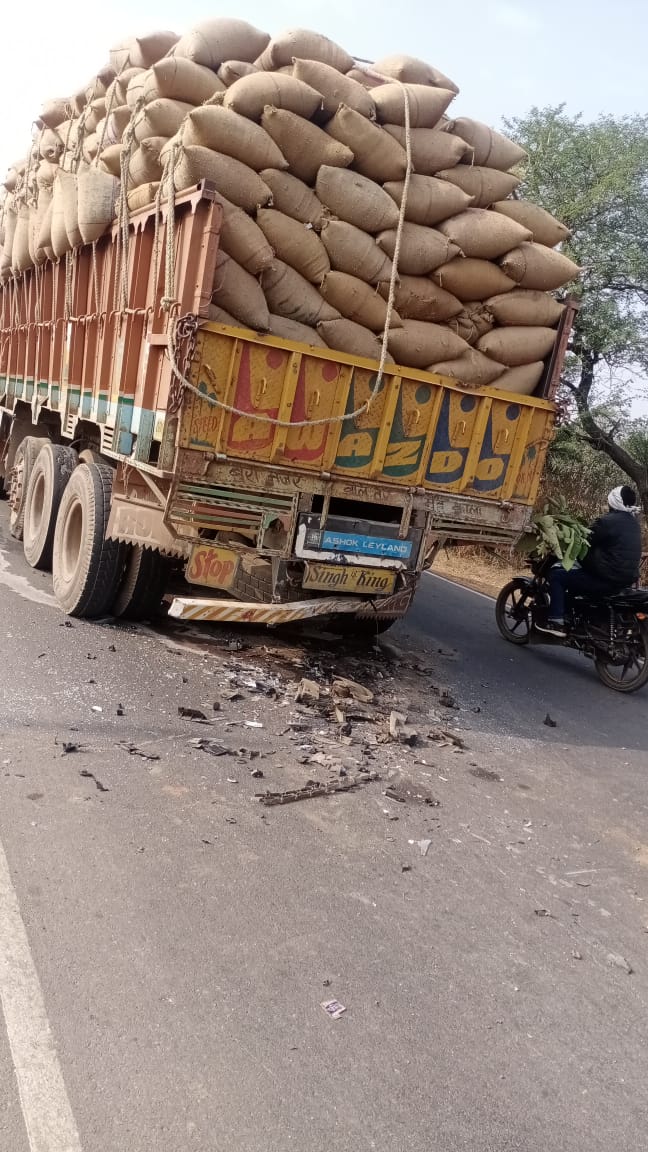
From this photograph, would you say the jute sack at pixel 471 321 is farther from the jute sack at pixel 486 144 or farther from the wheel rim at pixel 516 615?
the wheel rim at pixel 516 615

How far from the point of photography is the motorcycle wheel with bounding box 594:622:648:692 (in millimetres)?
6719

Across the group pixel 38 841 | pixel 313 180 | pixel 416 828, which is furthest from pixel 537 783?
pixel 313 180

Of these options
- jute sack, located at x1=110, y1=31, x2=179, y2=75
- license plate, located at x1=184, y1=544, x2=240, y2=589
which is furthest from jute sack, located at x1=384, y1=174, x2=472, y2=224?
license plate, located at x1=184, y1=544, x2=240, y2=589

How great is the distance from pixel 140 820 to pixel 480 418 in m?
3.51

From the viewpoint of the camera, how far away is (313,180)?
520 centimetres

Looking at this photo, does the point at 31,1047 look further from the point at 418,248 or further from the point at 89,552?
the point at 418,248

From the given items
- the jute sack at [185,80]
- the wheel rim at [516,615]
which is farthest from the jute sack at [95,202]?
the wheel rim at [516,615]

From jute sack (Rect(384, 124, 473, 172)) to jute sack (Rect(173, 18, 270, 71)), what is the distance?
0.96 meters

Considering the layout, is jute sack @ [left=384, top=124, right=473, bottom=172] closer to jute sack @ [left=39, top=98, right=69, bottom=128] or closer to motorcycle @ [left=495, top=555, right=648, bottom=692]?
motorcycle @ [left=495, top=555, right=648, bottom=692]

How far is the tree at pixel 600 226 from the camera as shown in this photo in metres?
13.6

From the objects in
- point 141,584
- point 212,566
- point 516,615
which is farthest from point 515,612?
point 212,566

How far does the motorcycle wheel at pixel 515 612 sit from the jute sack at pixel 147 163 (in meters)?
4.47

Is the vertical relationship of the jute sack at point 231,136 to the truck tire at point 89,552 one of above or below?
above

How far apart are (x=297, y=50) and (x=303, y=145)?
0.69 metres
